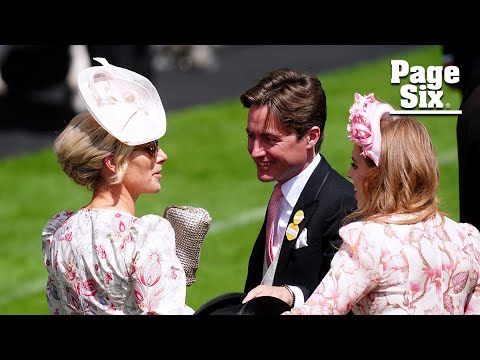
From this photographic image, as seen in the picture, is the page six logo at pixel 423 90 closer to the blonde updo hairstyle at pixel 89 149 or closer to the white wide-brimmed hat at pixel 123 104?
the white wide-brimmed hat at pixel 123 104

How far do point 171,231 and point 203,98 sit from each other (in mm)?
10079

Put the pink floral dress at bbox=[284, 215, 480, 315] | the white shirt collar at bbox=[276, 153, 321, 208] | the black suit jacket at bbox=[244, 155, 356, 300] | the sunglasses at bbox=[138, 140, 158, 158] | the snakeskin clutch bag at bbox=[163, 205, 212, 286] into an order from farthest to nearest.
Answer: the white shirt collar at bbox=[276, 153, 321, 208] < the black suit jacket at bbox=[244, 155, 356, 300] < the snakeskin clutch bag at bbox=[163, 205, 212, 286] < the sunglasses at bbox=[138, 140, 158, 158] < the pink floral dress at bbox=[284, 215, 480, 315]

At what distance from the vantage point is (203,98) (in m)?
14.9

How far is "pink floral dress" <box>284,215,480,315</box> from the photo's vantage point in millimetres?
4664

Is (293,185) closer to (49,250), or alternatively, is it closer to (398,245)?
(398,245)

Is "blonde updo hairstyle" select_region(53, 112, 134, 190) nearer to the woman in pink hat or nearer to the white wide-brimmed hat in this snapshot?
the white wide-brimmed hat

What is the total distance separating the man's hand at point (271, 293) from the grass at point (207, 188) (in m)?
4.09

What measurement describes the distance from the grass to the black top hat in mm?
4264

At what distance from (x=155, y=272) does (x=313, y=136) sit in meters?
1.16

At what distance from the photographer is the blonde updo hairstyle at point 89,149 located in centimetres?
490

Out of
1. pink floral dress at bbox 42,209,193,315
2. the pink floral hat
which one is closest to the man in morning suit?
the pink floral hat

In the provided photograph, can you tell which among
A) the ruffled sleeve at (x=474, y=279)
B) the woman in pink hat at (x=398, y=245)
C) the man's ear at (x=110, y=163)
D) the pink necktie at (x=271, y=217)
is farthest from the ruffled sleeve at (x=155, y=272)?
the ruffled sleeve at (x=474, y=279)

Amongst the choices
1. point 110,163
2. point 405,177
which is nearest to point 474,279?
point 405,177

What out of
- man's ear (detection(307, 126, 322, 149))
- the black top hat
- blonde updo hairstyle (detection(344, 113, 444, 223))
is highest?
man's ear (detection(307, 126, 322, 149))
